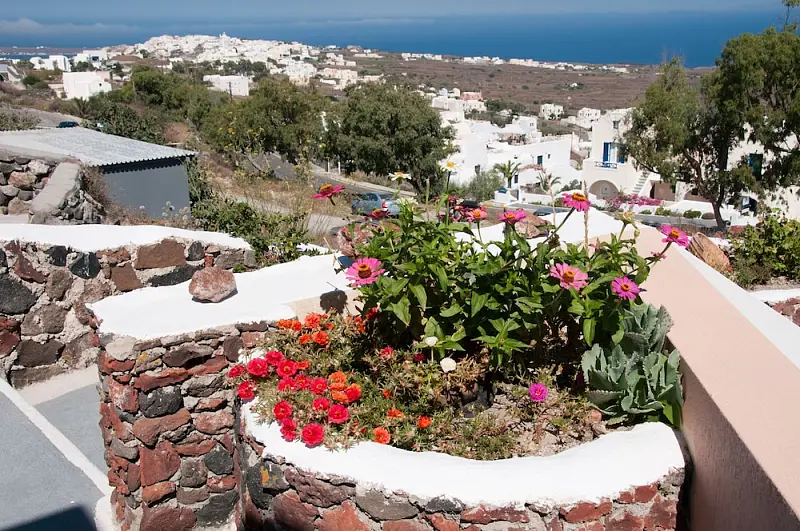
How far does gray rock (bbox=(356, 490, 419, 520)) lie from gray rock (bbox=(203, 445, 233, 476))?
1514mm

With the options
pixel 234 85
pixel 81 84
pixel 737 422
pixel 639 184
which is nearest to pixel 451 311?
pixel 737 422

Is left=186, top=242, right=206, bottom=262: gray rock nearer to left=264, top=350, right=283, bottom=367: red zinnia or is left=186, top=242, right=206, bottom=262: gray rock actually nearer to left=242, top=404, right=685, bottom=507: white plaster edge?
left=264, top=350, right=283, bottom=367: red zinnia

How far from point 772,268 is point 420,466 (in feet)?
16.0

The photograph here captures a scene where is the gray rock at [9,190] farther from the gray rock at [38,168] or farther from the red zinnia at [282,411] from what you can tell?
the red zinnia at [282,411]

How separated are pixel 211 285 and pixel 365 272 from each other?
1150 millimetres

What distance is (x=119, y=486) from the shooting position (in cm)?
382

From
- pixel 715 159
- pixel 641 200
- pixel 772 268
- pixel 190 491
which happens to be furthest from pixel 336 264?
pixel 641 200

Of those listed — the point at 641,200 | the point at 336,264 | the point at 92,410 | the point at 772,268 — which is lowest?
the point at 641,200

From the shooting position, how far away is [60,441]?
4312mm

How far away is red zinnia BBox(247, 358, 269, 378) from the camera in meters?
3.35

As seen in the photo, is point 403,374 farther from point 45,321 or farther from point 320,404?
point 45,321

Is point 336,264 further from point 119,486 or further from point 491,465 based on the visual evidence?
point 491,465

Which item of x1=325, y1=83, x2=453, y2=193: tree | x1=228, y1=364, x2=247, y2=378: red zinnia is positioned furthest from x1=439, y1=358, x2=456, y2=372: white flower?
x1=325, y1=83, x2=453, y2=193: tree

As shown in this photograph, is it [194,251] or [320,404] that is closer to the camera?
[320,404]
